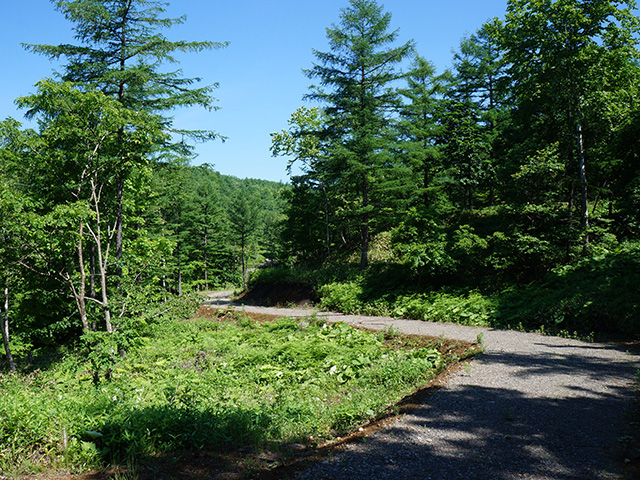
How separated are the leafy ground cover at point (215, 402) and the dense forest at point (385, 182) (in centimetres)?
152

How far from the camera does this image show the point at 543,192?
13133 mm

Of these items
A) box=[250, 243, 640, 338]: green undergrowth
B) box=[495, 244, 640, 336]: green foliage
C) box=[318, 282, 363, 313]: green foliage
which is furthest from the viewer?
box=[318, 282, 363, 313]: green foliage

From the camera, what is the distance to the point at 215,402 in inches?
268

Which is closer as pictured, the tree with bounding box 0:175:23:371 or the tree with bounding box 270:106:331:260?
the tree with bounding box 0:175:23:371

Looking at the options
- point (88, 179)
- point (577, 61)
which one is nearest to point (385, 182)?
point (577, 61)

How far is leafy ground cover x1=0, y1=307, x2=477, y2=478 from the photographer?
4379 mm

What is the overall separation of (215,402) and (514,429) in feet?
15.9

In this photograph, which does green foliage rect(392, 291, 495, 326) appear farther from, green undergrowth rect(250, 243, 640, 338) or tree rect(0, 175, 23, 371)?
tree rect(0, 175, 23, 371)

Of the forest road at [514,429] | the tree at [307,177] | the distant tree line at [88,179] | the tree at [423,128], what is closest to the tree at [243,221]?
the tree at [307,177]

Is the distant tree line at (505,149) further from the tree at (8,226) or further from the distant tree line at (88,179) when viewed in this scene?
the tree at (8,226)

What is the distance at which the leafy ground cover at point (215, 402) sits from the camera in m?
4.38

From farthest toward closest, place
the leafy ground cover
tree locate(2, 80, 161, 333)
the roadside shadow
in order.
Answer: tree locate(2, 80, 161, 333), the leafy ground cover, the roadside shadow

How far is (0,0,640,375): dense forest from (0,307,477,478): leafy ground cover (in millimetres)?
1517

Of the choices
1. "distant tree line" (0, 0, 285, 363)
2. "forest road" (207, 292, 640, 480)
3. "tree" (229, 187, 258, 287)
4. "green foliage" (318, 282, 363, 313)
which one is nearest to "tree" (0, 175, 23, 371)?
"distant tree line" (0, 0, 285, 363)
